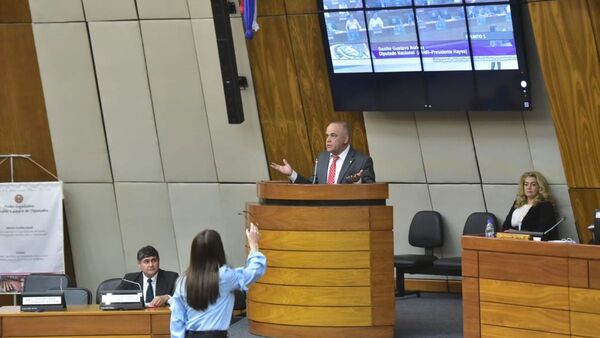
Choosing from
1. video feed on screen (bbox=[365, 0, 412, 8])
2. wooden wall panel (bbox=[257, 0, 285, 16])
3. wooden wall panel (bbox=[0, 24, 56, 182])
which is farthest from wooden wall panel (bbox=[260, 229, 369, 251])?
wooden wall panel (bbox=[0, 24, 56, 182])

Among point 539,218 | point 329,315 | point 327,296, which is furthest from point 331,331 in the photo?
point 539,218

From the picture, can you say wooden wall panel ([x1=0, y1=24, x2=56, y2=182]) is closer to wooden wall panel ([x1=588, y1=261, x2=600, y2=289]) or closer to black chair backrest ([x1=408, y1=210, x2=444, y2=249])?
black chair backrest ([x1=408, y1=210, x2=444, y2=249])

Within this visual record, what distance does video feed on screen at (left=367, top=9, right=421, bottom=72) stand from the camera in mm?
9938

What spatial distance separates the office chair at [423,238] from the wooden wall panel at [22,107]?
392 cm

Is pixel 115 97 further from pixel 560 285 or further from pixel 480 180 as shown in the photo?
pixel 560 285

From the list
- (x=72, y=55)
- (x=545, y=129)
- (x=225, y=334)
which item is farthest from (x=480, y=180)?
(x=225, y=334)

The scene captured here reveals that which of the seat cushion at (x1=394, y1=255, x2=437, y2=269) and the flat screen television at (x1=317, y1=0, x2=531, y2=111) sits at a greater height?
the flat screen television at (x1=317, y1=0, x2=531, y2=111)

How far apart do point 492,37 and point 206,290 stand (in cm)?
487

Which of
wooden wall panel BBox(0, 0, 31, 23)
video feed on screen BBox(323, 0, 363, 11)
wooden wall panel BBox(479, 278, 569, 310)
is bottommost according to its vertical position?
wooden wall panel BBox(479, 278, 569, 310)

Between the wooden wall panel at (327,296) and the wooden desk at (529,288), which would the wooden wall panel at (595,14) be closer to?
the wooden desk at (529,288)


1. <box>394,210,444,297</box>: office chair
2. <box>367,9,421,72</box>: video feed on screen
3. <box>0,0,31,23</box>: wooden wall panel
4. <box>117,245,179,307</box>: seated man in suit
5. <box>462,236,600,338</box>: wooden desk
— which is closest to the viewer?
A: <box>462,236,600,338</box>: wooden desk

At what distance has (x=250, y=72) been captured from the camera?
10.9 meters

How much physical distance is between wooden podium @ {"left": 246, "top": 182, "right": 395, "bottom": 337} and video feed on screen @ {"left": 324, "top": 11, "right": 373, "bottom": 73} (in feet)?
7.66

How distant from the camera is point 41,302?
721cm
